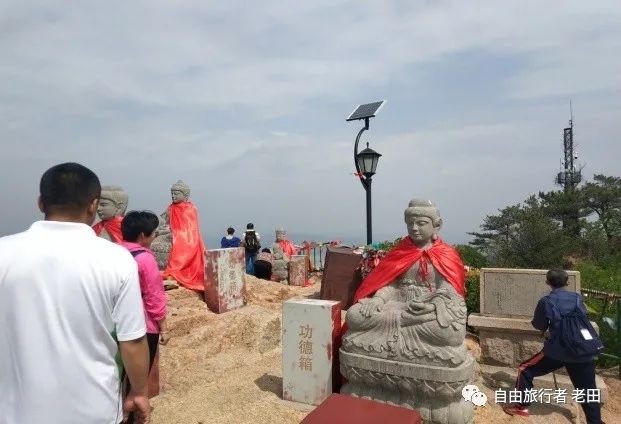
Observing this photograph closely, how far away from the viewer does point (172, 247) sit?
737 centimetres

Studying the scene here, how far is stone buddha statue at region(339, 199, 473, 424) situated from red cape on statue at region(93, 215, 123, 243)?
9.94 ft


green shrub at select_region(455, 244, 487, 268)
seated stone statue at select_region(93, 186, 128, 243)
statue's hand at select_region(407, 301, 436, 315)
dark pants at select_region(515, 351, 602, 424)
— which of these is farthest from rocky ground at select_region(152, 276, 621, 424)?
green shrub at select_region(455, 244, 487, 268)

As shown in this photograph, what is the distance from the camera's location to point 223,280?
22.1 ft

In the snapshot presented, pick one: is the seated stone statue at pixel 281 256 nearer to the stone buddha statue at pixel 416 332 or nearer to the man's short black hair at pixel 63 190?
the stone buddha statue at pixel 416 332

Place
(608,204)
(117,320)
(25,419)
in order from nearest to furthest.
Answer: (25,419) → (117,320) → (608,204)

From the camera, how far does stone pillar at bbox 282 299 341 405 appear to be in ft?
14.6

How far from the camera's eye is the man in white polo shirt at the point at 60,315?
1660mm

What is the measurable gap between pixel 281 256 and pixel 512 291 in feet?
22.4

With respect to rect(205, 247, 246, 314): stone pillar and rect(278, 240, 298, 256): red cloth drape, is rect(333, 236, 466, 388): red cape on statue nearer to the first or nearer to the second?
rect(205, 247, 246, 314): stone pillar

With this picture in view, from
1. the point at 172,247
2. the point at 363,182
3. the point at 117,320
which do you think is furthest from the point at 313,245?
the point at 117,320

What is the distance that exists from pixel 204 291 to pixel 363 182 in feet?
11.5

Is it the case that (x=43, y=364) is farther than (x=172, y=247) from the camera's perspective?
No

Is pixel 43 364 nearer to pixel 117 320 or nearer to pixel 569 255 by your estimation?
pixel 117 320

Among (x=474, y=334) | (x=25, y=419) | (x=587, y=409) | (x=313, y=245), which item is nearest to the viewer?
A: (x=25, y=419)
